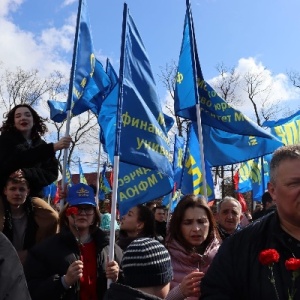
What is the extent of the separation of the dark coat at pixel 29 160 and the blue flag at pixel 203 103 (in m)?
1.93

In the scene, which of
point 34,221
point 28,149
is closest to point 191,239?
point 34,221

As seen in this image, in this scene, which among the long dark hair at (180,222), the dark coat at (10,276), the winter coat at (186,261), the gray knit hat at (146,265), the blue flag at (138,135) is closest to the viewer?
the dark coat at (10,276)

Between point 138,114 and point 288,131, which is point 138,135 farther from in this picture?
point 288,131

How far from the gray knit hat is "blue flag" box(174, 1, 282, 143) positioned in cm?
348

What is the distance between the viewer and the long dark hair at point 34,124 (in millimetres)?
4723

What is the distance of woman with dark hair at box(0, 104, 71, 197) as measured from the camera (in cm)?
425

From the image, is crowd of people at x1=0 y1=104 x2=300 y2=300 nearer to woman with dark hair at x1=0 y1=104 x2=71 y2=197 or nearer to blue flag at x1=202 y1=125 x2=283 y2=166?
woman with dark hair at x1=0 y1=104 x2=71 y2=197

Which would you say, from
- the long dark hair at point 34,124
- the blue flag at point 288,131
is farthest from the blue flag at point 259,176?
the long dark hair at point 34,124

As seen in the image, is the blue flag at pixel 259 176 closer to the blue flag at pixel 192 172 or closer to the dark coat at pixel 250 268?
the blue flag at pixel 192 172

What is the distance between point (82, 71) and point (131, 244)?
382 centimetres

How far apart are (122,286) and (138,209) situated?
2.81 metres

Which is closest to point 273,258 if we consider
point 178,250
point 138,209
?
point 178,250

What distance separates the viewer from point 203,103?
20.0ft

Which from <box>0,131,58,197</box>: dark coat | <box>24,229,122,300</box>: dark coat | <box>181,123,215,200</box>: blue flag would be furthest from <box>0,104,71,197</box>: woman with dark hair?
<box>181,123,215,200</box>: blue flag
